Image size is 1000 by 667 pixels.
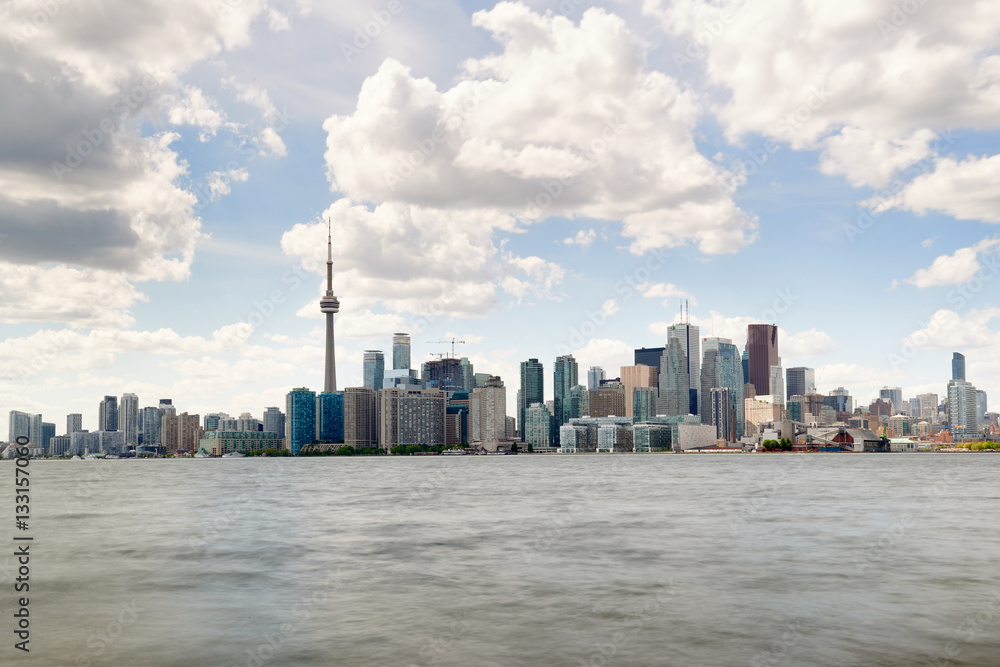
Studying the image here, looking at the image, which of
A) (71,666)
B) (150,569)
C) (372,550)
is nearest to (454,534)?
(372,550)

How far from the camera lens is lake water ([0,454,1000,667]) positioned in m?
A: 25.6

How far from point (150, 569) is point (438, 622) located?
70.8ft

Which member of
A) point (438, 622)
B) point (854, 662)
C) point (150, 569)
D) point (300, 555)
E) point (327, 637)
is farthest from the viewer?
point (300, 555)

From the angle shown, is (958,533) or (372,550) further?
(958,533)

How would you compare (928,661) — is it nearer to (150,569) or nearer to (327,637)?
(327,637)

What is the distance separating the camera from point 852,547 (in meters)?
47.6

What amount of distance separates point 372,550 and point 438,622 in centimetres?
1990

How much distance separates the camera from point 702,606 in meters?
31.4

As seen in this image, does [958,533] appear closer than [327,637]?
No

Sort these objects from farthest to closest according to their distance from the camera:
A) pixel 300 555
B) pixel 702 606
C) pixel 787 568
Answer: pixel 300 555 < pixel 787 568 < pixel 702 606

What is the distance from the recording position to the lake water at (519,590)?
25.6 metres

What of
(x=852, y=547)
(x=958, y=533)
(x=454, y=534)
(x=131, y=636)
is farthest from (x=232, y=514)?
(x=958, y=533)

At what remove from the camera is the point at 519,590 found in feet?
115

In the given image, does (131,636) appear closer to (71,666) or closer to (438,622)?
(71,666)
